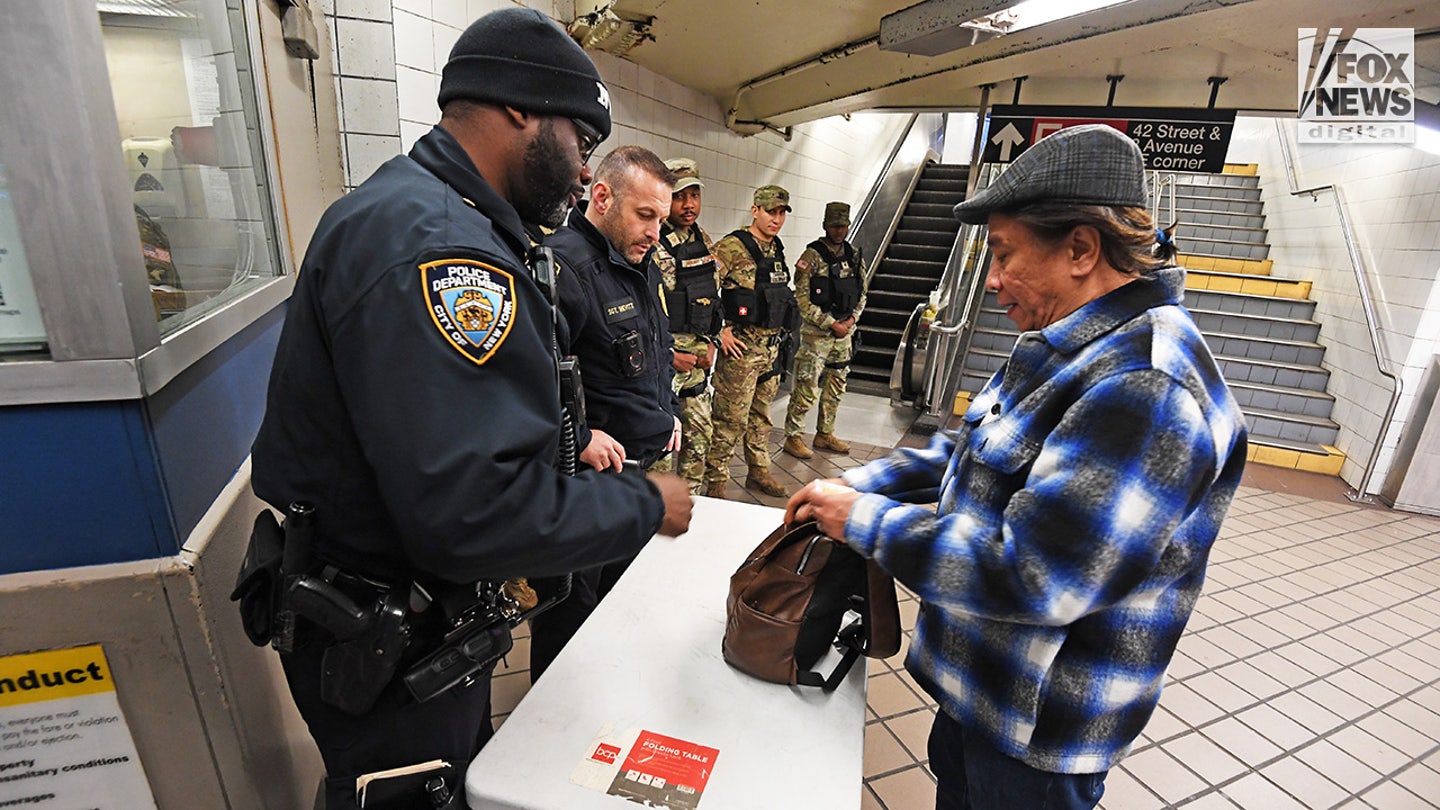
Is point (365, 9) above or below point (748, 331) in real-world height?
above

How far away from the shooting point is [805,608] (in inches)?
44.3

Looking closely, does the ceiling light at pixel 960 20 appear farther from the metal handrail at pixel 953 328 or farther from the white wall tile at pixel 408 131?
the white wall tile at pixel 408 131

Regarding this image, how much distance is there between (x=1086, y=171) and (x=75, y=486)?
152cm

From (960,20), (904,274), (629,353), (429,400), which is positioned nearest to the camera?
(429,400)

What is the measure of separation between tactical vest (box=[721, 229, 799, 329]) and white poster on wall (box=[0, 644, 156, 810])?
319 centimetres

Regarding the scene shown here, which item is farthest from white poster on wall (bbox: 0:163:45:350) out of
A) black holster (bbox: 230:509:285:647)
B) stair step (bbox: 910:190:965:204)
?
stair step (bbox: 910:190:965:204)

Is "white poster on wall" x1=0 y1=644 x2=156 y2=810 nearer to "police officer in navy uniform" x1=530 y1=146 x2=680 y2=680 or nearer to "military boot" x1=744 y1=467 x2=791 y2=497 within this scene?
"police officer in navy uniform" x1=530 y1=146 x2=680 y2=680

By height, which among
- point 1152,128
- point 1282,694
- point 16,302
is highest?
point 1152,128

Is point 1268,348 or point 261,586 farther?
point 1268,348

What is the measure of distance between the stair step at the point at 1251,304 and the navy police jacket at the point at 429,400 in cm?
669

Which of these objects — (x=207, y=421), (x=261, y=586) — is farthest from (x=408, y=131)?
(x=261, y=586)

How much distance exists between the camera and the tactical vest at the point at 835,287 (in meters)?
4.50

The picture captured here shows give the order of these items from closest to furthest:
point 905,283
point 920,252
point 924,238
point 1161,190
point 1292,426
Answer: point 1292,426 → point 1161,190 → point 905,283 → point 920,252 → point 924,238

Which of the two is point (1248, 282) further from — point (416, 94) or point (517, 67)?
point (517, 67)
